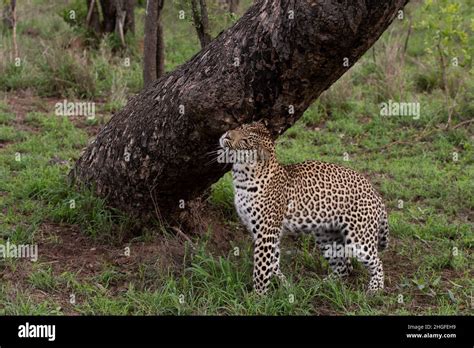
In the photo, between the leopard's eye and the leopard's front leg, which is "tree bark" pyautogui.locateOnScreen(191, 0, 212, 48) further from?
the leopard's front leg

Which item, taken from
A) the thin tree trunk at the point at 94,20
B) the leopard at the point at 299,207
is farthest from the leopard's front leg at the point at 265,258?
the thin tree trunk at the point at 94,20

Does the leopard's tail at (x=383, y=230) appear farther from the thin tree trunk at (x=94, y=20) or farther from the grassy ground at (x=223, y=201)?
the thin tree trunk at (x=94, y=20)

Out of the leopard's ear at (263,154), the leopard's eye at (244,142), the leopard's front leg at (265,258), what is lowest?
the leopard's front leg at (265,258)

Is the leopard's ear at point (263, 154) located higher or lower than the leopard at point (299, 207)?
higher

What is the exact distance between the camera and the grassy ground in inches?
239

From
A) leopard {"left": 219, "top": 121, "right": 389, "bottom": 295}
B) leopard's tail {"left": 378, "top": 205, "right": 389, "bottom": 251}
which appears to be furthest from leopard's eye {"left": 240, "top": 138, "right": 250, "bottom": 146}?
leopard's tail {"left": 378, "top": 205, "right": 389, "bottom": 251}

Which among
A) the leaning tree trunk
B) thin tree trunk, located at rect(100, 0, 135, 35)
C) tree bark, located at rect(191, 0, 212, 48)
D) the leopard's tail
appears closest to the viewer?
the leaning tree trunk

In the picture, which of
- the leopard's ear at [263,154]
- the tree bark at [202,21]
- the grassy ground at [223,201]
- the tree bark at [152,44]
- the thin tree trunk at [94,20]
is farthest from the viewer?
the thin tree trunk at [94,20]

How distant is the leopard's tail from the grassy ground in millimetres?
236

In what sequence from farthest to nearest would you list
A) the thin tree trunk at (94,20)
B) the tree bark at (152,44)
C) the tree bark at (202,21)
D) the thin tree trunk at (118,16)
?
the thin tree trunk at (94,20) < the thin tree trunk at (118,16) < the tree bark at (152,44) < the tree bark at (202,21)

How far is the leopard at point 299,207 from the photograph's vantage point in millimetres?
6160

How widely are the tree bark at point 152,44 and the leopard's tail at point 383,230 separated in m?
3.09

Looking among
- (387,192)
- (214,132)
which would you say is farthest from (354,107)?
(214,132)
